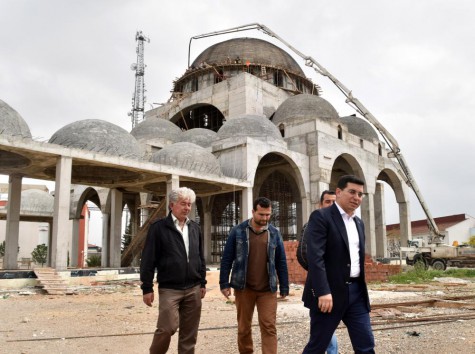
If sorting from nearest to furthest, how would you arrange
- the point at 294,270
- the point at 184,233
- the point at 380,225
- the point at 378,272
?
the point at 184,233
the point at 294,270
the point at 378,272
the point at 380,225

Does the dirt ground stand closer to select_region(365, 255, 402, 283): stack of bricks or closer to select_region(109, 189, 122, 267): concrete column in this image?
select_region(365, 255, 402, 283): stack of bricks

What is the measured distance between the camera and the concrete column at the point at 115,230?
21797 mm

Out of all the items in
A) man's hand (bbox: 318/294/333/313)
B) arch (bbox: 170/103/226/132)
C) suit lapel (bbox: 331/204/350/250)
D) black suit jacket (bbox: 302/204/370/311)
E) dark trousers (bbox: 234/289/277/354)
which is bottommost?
dark trousers (bbox: 234/289/277/354)

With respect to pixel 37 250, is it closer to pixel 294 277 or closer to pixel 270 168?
pixel 270 168

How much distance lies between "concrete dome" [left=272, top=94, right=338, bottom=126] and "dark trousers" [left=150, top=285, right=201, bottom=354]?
69.9 feet

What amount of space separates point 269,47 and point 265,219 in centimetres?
3120

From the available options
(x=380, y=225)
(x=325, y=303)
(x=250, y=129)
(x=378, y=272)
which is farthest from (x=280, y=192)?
(x=325, y=303)

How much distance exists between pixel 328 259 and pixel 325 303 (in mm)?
373

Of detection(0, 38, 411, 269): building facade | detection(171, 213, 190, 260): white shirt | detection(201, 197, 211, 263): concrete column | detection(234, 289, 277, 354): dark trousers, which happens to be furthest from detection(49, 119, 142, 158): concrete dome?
detection(234, 289, 277, 354): dark trousers

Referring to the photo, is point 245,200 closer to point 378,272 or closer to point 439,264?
point 378,272

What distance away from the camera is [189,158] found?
19484 mm

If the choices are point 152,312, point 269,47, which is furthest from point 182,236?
point 269,47

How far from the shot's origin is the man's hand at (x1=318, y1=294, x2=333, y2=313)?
3289 mm

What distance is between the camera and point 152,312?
8.59 meters
